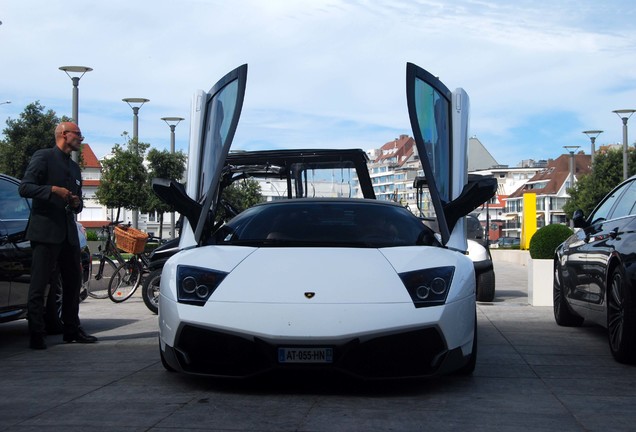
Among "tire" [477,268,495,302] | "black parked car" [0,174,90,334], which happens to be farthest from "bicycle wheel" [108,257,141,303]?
"tire" [477,268,495,302]

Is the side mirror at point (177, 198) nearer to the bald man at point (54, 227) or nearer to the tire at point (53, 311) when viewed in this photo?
the bald man at point (54, 227)

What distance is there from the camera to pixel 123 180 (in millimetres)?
40812

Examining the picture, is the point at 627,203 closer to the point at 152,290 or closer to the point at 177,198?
the point at 177,198

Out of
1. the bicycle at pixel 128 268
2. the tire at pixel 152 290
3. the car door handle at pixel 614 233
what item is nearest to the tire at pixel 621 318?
the car door handle at pixel 614 233

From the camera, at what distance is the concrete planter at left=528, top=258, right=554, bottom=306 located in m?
12.5

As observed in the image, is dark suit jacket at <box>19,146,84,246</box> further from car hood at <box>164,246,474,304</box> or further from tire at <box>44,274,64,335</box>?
car hood at <box>164,246,474,304</box>

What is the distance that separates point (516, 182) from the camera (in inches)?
6880

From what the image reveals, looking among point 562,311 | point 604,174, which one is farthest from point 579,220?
point 604,174

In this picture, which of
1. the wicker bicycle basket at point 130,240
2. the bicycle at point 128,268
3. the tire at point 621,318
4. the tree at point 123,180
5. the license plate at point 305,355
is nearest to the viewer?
the license plate at point 305,355

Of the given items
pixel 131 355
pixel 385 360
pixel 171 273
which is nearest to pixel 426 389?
pixel 385 360

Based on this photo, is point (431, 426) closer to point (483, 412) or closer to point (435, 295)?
point (483, 412)

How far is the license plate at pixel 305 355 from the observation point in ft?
16.5

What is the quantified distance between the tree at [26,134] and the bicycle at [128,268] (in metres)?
30.8

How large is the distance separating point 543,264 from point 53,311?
286 inches
